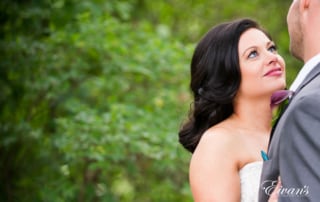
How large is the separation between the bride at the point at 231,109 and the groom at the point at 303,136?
811 millimetres

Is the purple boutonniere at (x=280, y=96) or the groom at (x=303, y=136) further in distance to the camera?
the purple boutonniere at (x=280, y=96)

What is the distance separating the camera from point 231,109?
3.68 metres

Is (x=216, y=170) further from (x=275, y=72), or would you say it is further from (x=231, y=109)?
(x=275, y=72)

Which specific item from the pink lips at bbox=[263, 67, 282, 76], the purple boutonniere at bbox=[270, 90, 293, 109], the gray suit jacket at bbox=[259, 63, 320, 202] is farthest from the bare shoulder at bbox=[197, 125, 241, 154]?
the gray suit jacket at bbox=[259, 63, 320, 202]

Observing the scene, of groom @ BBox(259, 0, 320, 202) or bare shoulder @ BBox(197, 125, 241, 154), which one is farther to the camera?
bare shoulder @ BBox(197, 125, 241, 154)

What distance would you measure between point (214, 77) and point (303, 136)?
147 cm

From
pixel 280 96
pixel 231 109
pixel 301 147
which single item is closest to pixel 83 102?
pixel 231 109

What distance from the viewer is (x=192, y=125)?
3.76 m

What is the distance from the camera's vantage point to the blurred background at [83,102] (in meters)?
6.20

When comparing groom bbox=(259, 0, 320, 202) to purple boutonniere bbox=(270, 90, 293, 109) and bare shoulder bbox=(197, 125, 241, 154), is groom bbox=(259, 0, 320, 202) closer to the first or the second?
purple boutonniere bbox=(270, 90, 293, 109)

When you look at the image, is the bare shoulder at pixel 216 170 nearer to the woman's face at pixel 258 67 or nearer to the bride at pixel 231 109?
the bride at pixel 231 109

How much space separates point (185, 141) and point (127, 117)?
265cm

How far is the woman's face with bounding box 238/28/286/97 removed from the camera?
11.2 ft

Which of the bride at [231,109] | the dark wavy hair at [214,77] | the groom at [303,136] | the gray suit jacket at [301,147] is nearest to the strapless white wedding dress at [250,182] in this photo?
the bride at [231,109]
